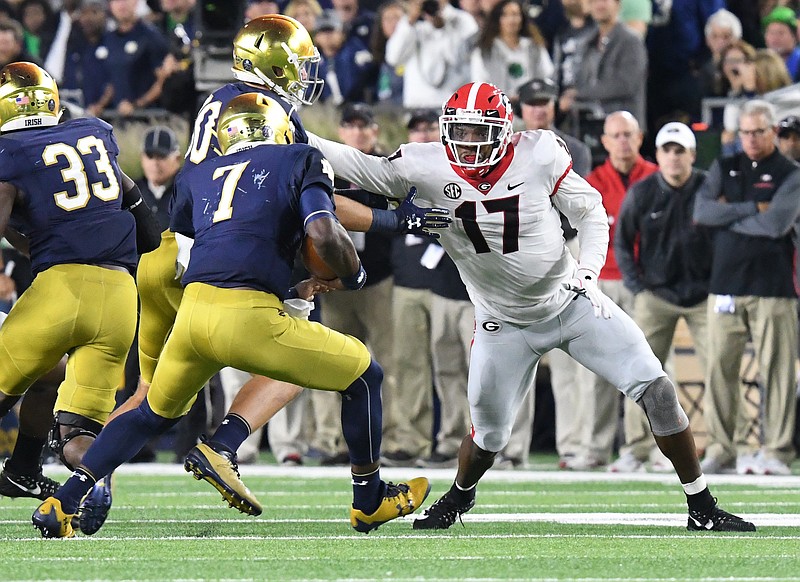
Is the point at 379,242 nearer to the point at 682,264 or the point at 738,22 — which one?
the point at 682,264

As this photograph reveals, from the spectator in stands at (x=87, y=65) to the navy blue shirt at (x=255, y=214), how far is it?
21.8 feet

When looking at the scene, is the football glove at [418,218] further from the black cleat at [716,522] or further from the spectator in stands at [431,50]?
the spectator in stands at [431,50]

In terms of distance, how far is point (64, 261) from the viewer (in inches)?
240

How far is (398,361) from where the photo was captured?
1012cm

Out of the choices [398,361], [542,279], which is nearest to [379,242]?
[398,361]

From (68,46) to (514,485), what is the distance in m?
6.36

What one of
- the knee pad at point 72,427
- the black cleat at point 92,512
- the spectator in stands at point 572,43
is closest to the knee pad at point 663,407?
the black cleat at point 92,512

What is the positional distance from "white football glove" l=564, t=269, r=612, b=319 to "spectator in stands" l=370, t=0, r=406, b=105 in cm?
597

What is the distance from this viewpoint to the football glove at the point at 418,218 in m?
5.69

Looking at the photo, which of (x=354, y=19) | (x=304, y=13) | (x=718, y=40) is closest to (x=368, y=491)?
(x=718, y=40)

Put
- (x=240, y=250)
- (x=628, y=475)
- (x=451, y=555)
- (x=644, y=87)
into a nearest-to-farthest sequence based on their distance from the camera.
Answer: (x=451, y=555) → (x=240, y=250) → (x=628, y=475) → (x=644, y=87)

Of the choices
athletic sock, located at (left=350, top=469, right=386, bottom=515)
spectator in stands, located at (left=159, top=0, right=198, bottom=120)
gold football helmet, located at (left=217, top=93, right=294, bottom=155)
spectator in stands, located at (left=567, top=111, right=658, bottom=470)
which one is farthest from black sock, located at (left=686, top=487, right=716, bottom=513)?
spectator in stands, located at (left=159, top=0, right=198, bottom=120)

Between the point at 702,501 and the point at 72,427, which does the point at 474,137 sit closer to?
the point at 702,501

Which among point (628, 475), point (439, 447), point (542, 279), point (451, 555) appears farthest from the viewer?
point (439, 447)
